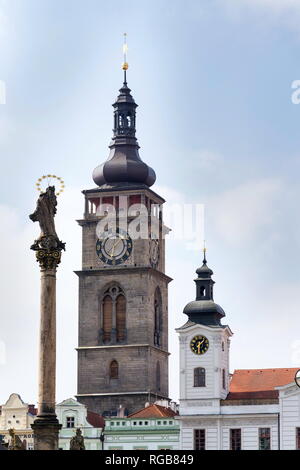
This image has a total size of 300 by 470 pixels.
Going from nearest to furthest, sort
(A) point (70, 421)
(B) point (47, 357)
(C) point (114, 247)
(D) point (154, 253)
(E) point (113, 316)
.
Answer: (B) point (47, 357) < (A) point (70, 421) < (E) point (113, 316) < (C) point (114, 247) < (D) point (154, 253)

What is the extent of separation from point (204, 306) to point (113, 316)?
15133 mm

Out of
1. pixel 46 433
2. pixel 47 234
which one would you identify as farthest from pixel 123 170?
pixel 46 433

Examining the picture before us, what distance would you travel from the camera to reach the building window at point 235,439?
10238 cm

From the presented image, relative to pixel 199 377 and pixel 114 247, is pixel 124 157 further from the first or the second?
pixel 199 377

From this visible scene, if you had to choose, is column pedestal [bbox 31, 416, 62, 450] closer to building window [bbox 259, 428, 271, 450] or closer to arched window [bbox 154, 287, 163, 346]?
building window [bbox 259, 428, 271, 450]

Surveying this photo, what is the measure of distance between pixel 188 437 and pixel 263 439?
201 inches

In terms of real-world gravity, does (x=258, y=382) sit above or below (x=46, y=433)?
above

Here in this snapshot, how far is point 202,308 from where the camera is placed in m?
106

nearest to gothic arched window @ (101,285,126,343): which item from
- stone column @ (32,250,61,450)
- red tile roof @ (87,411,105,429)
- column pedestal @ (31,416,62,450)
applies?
red tile roof @ (87,411,105,429)

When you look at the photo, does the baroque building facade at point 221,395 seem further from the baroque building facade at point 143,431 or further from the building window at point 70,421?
the building window at point 70,421

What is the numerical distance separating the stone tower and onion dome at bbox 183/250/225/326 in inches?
452

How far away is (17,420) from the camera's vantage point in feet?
380
